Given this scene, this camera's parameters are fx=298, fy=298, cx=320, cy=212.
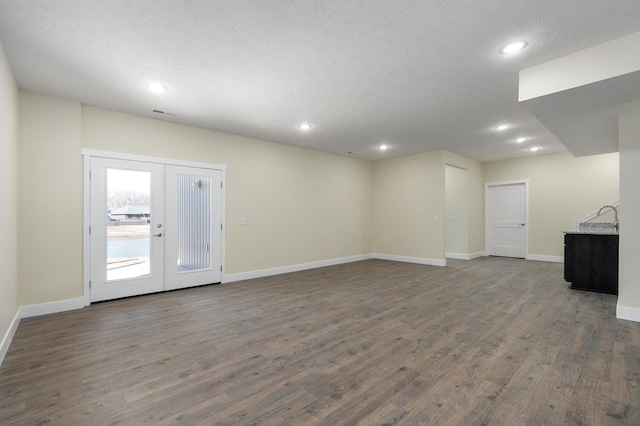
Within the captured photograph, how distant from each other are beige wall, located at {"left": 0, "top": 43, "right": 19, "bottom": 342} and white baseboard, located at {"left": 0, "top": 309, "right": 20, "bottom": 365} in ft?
0.17

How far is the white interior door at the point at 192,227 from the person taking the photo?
489 cm

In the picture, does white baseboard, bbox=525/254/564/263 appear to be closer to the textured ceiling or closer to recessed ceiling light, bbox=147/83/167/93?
the textured ceiling

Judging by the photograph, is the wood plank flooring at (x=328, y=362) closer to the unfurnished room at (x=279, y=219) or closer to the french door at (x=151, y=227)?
the unfurnished room at (x=279, y=219)

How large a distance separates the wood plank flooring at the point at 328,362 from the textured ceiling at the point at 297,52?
9.05 feet

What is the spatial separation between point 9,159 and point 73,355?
208 cm

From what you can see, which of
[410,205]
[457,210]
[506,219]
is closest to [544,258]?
[506,219]

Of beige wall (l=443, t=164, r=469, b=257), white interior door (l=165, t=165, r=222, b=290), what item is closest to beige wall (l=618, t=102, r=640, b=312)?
beige wall (l=443, t=164, r=469, b=257)

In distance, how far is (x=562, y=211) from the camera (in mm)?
7445

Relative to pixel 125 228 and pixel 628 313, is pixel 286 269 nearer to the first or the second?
pixel 125 228

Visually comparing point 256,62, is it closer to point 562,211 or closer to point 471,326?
point 471,326

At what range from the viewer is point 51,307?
3.80 meters

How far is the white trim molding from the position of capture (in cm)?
337

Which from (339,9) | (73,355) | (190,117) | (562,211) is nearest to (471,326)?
(339,9)

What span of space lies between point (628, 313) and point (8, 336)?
6536 millimetres
